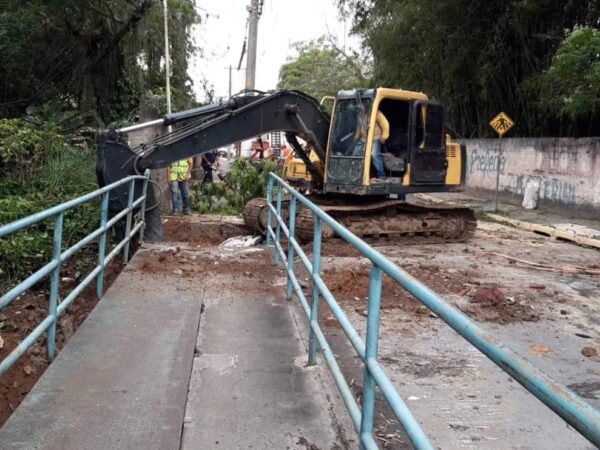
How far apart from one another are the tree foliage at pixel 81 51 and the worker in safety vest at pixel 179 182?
17.5ft

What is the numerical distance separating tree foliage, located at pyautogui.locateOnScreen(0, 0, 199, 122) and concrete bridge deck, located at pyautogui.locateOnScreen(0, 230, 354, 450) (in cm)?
1200

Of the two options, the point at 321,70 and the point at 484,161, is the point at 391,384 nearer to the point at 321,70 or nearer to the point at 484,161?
the point at 484,161

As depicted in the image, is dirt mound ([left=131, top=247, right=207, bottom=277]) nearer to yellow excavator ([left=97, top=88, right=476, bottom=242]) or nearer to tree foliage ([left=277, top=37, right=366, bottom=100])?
yellow excavator ([left=97, top=88, right=476, bottom=242])

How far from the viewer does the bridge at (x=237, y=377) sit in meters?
2.55

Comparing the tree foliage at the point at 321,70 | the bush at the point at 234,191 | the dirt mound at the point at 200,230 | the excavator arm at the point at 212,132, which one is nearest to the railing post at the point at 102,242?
the excavator arm at the point at 212,132

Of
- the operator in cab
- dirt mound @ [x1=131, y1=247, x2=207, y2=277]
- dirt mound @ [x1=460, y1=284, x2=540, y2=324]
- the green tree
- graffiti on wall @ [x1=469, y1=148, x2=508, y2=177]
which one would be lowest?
dirt mound @ [x1=460, y1=284, x2=540, y2=324]

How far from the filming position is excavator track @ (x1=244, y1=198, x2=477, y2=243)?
10.1 meters

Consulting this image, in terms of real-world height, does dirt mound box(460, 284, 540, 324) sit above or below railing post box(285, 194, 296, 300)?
below

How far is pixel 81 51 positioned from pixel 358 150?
10356 mm

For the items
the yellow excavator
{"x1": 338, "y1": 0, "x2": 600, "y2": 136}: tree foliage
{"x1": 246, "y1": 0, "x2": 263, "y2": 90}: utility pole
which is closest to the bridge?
the yellow excavator

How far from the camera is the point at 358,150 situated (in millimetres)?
9867

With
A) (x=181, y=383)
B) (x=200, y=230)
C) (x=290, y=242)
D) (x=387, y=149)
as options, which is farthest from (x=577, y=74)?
(x=181, y=383)

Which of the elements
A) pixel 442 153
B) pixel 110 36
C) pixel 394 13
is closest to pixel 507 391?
pixel 442 153

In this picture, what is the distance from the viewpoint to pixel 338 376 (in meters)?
3.27
